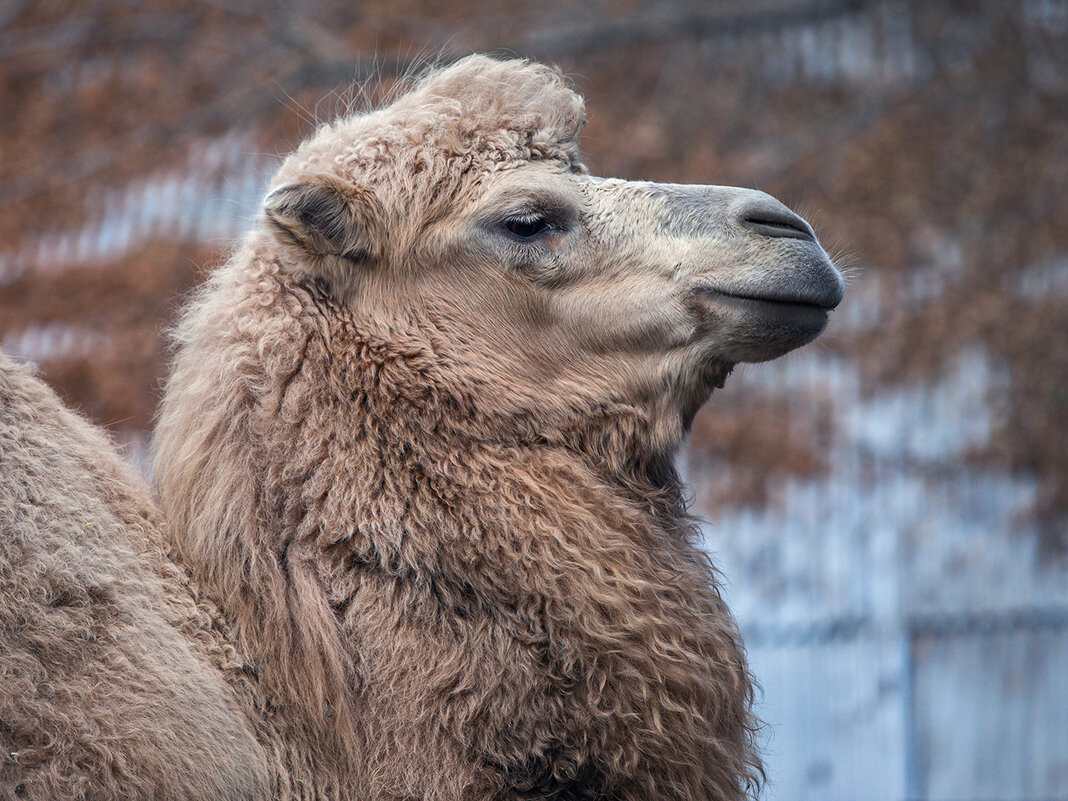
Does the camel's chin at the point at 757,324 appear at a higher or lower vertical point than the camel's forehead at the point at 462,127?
lower

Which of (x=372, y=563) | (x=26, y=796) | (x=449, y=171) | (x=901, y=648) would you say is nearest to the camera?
(x=26, y=796)

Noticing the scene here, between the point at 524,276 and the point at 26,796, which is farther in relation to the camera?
the point at 524,276

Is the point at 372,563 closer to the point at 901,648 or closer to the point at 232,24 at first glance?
the point at 901,648

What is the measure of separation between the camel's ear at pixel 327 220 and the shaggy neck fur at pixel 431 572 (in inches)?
4.8

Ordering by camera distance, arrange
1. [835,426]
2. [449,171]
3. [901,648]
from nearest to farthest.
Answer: [449,171], [901,648], [835,426]

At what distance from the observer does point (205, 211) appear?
36.8 ft

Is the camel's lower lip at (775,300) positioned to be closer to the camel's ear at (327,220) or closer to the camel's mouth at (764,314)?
the camel's mouth at (764,314)

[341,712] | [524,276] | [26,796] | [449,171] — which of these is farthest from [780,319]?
[26,796]

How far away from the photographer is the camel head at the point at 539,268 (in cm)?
309

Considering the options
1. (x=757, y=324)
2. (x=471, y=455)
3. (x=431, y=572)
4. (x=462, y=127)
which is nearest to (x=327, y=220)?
(x=462, y=127)

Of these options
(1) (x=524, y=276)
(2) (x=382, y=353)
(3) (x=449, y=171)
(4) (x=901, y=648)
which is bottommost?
(4) (x=901, y=648)

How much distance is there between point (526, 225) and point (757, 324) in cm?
72

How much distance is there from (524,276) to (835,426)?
7.36 m

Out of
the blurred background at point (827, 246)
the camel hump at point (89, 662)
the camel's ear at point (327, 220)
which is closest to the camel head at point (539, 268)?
the camel's ear at point (327, 220)
